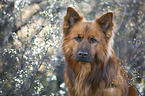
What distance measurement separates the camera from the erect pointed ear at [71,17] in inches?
170

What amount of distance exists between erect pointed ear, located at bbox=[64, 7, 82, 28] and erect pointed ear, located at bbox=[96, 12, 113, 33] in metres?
0.52

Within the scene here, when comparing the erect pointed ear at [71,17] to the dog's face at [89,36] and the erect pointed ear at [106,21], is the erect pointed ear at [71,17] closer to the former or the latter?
the dog's face at [89,36]

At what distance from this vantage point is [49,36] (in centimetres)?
545

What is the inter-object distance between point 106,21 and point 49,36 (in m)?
1.92

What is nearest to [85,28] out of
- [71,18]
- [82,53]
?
[71,18]

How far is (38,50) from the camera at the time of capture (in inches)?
211

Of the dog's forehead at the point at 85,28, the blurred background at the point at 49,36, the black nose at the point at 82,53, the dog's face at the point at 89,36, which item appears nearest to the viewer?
the black nose at the point at 82,53

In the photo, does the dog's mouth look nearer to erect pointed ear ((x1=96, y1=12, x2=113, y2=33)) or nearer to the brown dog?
the brown dog

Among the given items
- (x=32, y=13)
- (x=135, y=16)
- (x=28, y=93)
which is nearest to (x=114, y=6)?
(x=135, y=16)

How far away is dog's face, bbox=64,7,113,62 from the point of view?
409 centimetres

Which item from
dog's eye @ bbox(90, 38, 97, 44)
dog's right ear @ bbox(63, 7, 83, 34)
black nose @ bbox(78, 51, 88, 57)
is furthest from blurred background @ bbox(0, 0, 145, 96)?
black nose @ bbox(78, 51, 88, 57)

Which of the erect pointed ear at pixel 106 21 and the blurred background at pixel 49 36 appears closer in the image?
the erect pointed ear at pixel 106 21

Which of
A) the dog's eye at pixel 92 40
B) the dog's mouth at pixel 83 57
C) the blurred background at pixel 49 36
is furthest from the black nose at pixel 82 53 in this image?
the blurred background at pixel 49 36

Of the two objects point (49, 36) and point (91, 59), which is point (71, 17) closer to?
point (91, 59)
